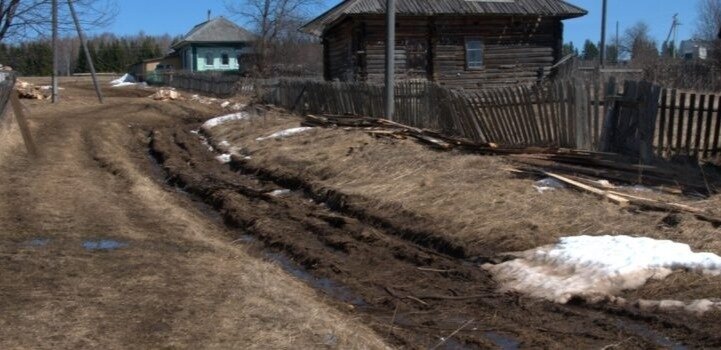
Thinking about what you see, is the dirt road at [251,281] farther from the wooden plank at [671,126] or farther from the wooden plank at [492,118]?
the wooden plank at [671,126]

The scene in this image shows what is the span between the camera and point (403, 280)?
737 centimetres

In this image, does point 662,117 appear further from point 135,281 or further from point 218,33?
point 218,33

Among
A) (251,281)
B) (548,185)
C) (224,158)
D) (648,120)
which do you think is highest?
(648,120)

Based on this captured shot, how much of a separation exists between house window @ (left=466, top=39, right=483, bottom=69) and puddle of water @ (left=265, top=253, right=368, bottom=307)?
76.3 feet

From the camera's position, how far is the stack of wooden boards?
870 centimetres

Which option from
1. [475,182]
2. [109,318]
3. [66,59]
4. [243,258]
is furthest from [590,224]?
[66,59]

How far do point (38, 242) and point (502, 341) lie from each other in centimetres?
499

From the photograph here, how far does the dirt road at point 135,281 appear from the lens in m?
5.13

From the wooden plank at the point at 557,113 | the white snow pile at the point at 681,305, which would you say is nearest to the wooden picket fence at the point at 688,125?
the wooden plank at the point at 557,113

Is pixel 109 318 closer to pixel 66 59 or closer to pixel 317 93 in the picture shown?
pixel 317 93

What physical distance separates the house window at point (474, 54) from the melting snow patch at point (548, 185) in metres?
21.1

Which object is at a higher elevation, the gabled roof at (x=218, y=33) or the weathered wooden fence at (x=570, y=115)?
the gabled roof at (x=218, y=33)

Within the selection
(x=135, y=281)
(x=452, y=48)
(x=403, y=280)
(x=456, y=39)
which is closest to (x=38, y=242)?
(x=135, y=281)

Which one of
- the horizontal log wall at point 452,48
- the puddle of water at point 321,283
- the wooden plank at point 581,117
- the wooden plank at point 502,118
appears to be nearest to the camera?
the puddle of water at point 321,283
